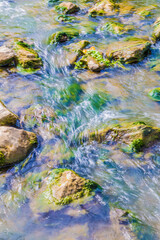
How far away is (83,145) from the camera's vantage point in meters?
5.00

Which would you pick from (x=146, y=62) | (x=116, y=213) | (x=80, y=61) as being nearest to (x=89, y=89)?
(x=80, y=61)

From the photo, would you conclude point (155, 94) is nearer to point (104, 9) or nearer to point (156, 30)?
point (156, 30)

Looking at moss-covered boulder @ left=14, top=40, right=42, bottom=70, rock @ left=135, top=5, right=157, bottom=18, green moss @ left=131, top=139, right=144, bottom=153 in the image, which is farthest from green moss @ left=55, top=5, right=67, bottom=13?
green moss @ left=131, top=139, right=144, bottom=153

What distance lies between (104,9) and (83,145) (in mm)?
8999

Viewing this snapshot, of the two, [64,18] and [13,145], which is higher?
[64,18]

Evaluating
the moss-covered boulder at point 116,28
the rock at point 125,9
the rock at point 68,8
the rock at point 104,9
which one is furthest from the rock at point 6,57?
the rock at point 125,9

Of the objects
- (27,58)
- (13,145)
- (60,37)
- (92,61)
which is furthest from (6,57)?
(13,145)

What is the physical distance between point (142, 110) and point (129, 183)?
2396 millimetres

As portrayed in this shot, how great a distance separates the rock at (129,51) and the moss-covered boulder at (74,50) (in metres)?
0.99

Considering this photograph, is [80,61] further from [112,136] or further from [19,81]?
[112,136]

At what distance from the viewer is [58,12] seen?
11.5 metres

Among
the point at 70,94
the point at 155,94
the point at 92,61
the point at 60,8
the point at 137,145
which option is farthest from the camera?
the point at 60,8

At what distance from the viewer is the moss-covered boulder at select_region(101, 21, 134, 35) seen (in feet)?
30.9

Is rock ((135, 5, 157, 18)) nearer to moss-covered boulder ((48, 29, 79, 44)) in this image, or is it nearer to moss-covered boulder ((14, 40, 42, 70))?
moss-covered boulder ((48, 29, 79, 44))
